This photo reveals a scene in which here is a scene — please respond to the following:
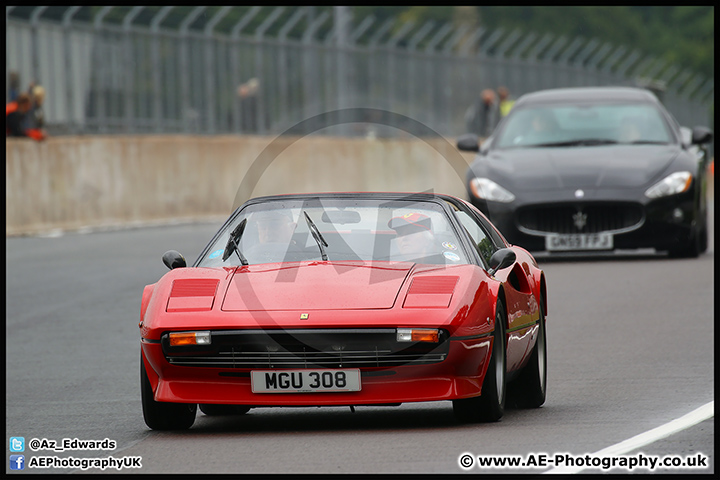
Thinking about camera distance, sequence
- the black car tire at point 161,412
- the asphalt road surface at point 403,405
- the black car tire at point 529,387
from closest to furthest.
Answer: the asphalt road surface at point 403,405 → the black car tire at point 161,412 → the black car tire at point 529,387

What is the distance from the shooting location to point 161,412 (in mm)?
7367

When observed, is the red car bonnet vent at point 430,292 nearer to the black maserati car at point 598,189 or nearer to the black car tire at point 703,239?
the black maserati car at point 598,189

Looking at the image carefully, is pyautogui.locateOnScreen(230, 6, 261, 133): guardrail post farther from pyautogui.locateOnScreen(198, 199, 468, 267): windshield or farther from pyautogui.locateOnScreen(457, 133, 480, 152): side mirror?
pyautogui.locateOnScreen(198, 199, 468, 267): windshield

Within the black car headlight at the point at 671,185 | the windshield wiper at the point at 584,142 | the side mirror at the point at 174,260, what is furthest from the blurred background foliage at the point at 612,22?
the side mirror at the point at 174,260

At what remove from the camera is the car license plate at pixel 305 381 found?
6977 millimetres

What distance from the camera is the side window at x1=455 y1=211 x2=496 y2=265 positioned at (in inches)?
317

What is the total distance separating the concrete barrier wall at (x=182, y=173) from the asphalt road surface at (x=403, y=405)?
541 centimetres

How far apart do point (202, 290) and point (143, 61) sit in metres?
20.1

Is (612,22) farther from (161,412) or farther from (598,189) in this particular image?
(161,412)

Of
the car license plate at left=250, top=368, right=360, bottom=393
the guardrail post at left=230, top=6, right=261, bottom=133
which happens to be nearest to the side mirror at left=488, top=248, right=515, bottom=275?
the car license plate at left=250, top=368, right=360, bottom=393

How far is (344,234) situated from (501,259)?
875 mm

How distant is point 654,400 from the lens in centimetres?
796

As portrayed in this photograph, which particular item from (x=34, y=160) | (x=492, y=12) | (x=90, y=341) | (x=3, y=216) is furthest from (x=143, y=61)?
(x=492, y=12)

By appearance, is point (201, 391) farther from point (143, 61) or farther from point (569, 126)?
point (143, 61)
